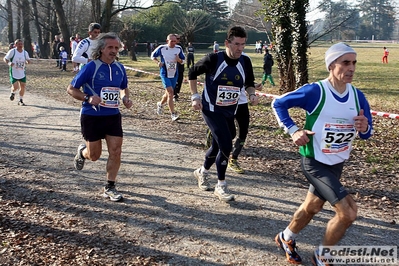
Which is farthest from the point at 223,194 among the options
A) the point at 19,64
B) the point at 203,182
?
the point at 19,64

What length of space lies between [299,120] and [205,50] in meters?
45.0

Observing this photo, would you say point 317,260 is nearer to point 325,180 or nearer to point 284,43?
point 325,180

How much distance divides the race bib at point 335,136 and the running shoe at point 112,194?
273cm

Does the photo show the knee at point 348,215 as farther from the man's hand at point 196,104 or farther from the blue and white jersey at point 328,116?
the man's hand at point 196,104

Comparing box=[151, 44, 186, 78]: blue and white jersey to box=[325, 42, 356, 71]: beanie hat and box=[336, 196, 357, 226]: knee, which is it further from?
box=[336, 196, 357, 226]: knee

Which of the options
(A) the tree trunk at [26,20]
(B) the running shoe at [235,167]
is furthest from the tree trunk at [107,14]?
(B) the running shoe at [235,167]

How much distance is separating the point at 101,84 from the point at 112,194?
135cm

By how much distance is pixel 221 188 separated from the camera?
17.9 feet

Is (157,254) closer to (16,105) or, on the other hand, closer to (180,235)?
(180,235)

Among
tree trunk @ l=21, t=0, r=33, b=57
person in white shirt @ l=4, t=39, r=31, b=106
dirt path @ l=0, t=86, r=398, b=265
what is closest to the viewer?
dirt path @ l=0, t=86, r=398, b=265

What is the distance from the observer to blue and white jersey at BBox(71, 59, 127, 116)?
17.2 ft

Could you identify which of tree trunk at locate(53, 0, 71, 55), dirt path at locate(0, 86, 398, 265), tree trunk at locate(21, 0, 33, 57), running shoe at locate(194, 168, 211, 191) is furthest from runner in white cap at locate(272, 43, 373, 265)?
tree trunk at locate(21, 0, 33, 57)

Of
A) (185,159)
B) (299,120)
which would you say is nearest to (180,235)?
(185,159)

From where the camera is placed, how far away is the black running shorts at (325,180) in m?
3.53
